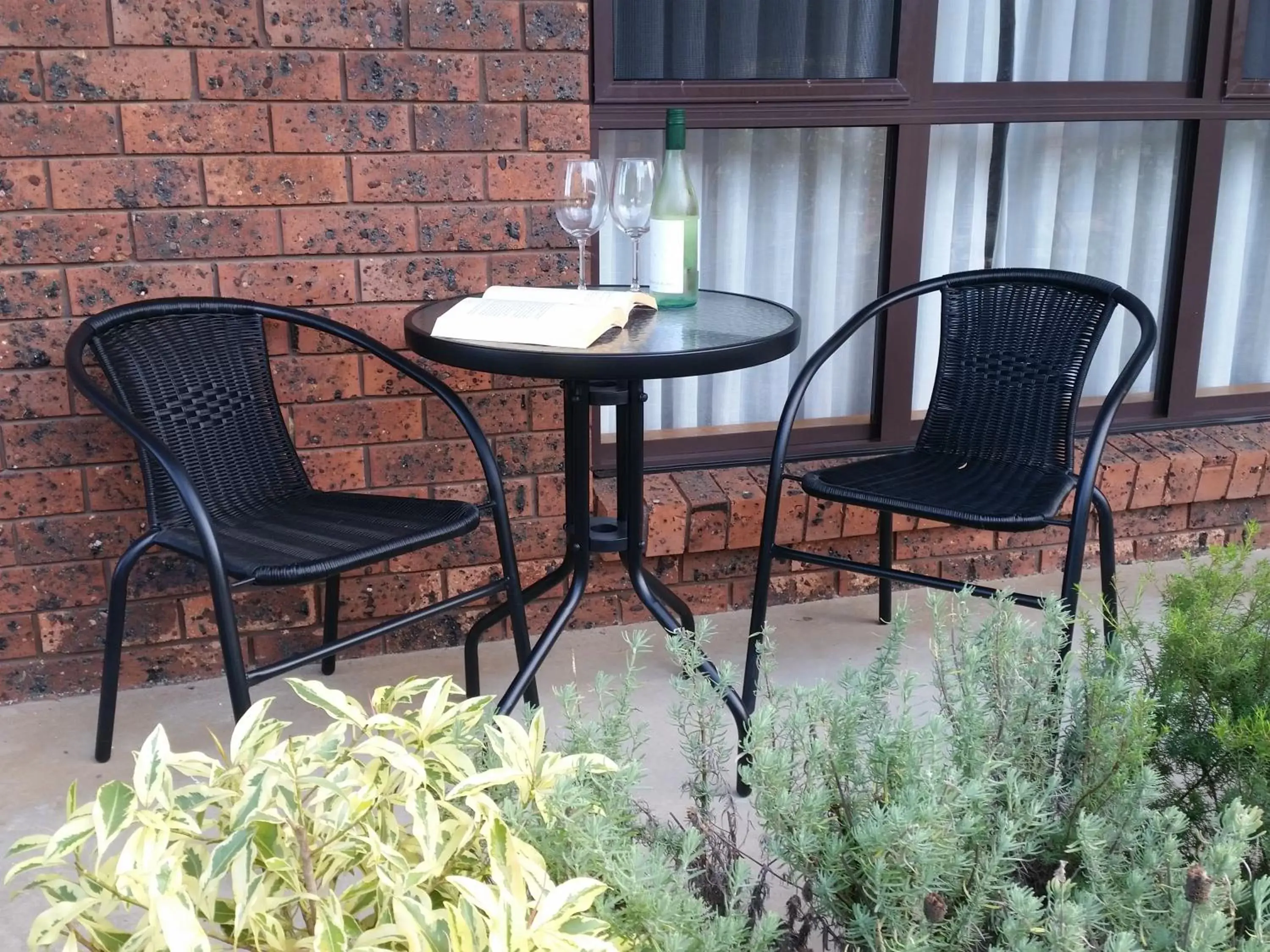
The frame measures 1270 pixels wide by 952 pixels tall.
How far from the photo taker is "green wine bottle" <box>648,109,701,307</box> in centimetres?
230

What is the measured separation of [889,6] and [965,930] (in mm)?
2385

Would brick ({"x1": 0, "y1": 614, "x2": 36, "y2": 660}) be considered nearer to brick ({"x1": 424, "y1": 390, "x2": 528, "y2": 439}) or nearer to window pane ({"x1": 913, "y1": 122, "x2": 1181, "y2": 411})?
brick ({"x1": 424, "y1": 390, "x2": 528, "y2": 439})

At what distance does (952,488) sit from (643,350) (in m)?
0.74

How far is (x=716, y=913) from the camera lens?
101cm

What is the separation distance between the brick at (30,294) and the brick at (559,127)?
965mm

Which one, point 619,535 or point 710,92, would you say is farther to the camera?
point 710,92

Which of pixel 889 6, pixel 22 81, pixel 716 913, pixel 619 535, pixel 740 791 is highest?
pixel 889 6

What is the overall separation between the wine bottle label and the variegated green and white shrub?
52.2 inches

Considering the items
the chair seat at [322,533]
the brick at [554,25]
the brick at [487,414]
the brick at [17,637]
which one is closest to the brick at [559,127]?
the brick at [554,25]

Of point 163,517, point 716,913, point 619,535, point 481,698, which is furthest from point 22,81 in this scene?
point 716,913

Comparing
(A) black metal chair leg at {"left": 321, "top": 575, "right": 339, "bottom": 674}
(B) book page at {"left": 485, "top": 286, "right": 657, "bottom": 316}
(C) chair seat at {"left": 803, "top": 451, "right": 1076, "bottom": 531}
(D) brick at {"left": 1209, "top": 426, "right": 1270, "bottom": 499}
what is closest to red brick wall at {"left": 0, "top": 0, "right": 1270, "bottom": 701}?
(A) black metal chair leg at {"left": 321, "top": 575, "right": 339, "bottom": 674}

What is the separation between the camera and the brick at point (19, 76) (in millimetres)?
2250

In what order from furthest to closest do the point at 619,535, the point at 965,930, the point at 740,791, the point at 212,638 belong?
1. the point at 212,638
2. the point at 619,535
3. the point at 740,791
4. the point at 965,930

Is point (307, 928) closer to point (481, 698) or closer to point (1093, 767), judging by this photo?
point (481, 698)
